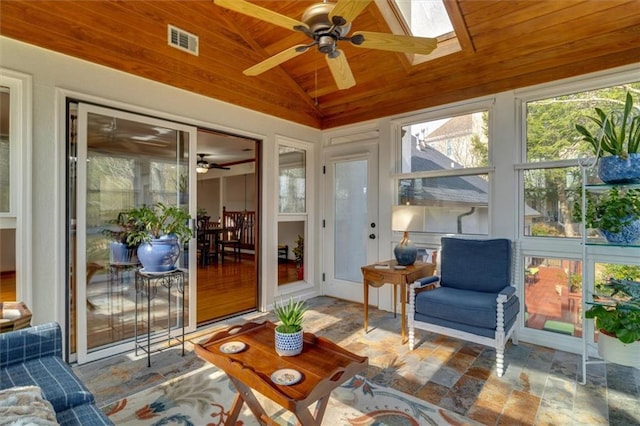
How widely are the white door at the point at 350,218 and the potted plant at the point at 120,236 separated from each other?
8.64ft

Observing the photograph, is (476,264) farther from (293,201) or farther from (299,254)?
(299,254)

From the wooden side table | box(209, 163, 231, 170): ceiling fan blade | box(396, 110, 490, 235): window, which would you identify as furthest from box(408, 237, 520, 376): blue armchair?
box(209, 163, 231, 170): ceiling fan blade

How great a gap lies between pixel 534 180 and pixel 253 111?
318 centimetres

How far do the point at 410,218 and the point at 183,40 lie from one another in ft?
9.39

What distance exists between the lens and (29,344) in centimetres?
175

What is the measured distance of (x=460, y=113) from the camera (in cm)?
371

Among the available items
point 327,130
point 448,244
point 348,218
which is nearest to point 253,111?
point 327,130

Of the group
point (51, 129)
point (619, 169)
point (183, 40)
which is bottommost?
point (619, 169)

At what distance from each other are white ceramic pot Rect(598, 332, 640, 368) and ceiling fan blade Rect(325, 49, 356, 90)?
2754mm

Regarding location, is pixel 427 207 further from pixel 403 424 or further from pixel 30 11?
pixel 30 11

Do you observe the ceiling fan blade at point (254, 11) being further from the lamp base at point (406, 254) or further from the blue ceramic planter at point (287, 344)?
the lamp base at point (406, 254)

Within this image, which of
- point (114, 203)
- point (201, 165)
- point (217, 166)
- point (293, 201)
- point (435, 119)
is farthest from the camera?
point (217, 166)

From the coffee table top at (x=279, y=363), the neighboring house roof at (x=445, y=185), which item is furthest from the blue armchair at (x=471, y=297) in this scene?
the coffee table top at (x=279, y=363)

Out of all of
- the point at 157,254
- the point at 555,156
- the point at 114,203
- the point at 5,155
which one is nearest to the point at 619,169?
the point at 555,156
